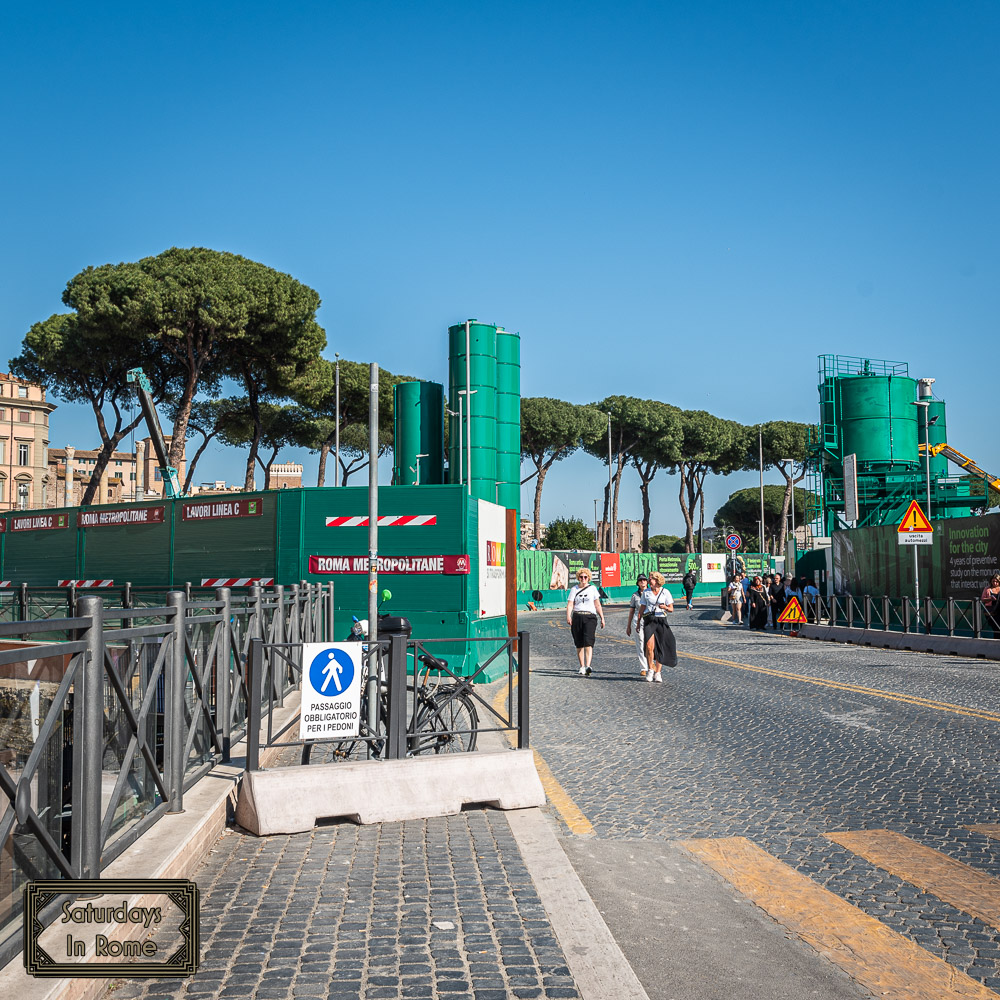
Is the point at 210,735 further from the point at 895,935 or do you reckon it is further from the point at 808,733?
the point at 808,733

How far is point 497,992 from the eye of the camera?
3861mm

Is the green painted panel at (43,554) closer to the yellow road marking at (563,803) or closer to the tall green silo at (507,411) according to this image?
the tall green silo at (507,411)

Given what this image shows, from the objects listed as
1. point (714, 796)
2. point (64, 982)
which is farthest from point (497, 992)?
point (714, 796)

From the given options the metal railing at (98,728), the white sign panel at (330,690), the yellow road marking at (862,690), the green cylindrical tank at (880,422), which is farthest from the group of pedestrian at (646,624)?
the green cylindrical tank at (880,422)

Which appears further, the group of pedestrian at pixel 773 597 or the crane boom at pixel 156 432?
the crane boom at pixel 156 432

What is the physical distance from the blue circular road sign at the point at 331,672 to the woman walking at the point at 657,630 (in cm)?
847

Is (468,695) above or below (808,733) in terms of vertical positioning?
above

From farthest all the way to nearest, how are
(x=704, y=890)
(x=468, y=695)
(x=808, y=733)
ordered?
(x=808, y=733), (x=468, y=695), (x=704, y=890)

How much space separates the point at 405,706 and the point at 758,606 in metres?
24.2

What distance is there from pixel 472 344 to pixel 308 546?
436 inches

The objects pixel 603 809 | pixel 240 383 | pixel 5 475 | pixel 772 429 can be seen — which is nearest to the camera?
pixel 603 809

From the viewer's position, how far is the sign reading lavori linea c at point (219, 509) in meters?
16.5

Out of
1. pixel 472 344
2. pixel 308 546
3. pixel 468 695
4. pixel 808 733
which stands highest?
pixel 472 344

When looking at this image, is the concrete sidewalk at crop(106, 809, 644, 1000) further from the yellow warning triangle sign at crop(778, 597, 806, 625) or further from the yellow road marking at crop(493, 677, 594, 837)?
the yellow warning triangle sign at crop(778, 597, 806, 625)
